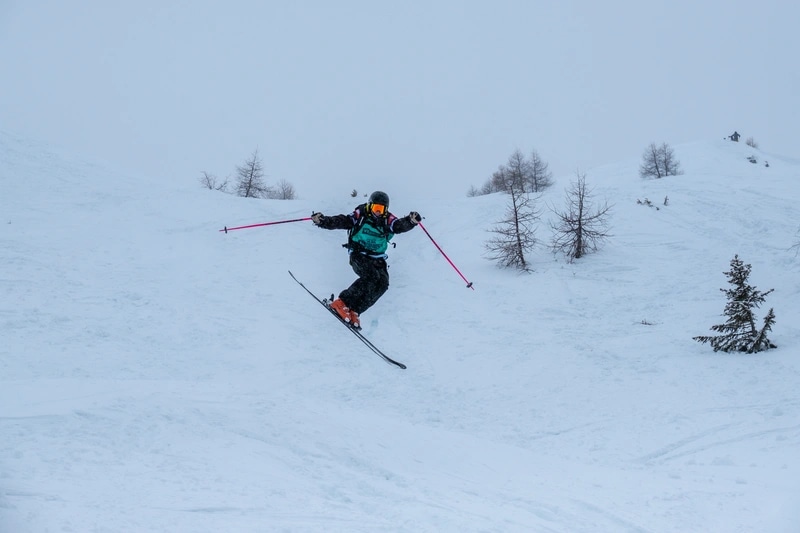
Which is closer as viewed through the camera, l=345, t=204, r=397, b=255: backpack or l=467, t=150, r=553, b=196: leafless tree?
l=345, t=204, r=397, b=255: backpack

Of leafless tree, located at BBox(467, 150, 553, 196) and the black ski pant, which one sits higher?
leafless tree, located at BBox(467, 150, 553, 196)

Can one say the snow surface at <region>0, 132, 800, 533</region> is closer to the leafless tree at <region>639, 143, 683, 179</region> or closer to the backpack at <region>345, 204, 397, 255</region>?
the backpack at <region>345, 204, 397, 255</region>

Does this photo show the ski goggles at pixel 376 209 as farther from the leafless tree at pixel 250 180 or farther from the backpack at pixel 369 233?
the leafless tree at pixel 250 180

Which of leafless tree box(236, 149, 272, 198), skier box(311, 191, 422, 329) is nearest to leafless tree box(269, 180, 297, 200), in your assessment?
leafless tree box(236, 149, 272, 198)

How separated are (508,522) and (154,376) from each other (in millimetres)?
7174

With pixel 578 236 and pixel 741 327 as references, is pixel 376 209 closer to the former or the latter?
pixel 741 327

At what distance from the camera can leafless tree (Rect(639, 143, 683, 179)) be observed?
46.9 m

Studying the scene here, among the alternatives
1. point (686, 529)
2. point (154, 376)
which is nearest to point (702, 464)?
point (686, 529)

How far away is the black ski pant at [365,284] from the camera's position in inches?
408

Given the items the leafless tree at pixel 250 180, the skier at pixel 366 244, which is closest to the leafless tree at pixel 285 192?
the leafless tree at pixel 250 180

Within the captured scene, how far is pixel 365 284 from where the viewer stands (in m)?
10.5

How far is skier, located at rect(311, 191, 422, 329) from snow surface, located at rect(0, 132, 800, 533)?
184 cm

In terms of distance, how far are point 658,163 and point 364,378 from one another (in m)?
46.8

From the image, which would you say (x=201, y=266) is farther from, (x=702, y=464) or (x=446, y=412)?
(x=702, y=464)
